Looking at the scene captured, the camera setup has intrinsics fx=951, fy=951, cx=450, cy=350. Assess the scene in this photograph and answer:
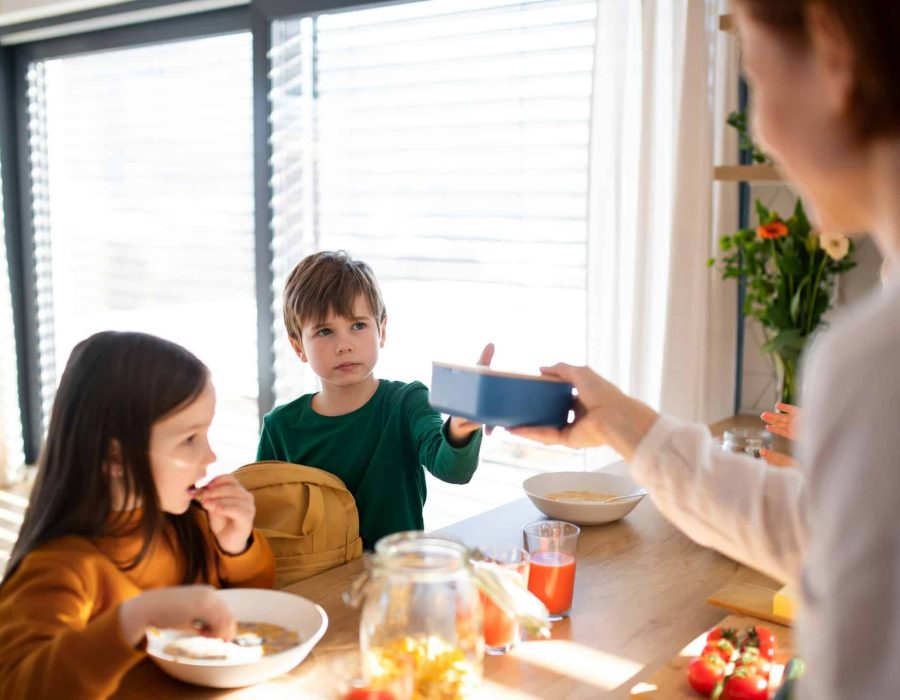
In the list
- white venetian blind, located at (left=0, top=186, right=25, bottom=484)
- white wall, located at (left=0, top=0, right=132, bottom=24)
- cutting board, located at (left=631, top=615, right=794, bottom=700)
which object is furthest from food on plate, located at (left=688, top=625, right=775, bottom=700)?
white venetian blind, located at (left=0, top=186, right=25, bottom=484)

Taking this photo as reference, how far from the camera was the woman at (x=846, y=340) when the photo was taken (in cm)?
53

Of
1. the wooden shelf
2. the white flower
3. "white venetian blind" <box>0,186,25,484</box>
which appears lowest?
"white venetian blind" <box>0,186,25,484</box>

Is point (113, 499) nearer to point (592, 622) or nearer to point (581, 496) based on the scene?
point (592, 622)

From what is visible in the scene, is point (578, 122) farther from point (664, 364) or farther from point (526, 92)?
point (664, 364)

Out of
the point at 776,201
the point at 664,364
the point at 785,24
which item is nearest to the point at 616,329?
the point at 664,364

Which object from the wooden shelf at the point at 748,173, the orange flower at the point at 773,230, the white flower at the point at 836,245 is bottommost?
the white flower at the point at 836,245

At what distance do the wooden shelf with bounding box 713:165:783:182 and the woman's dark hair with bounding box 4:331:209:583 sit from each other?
1460 millimetres

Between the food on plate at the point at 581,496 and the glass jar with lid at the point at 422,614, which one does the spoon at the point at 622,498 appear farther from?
the glass jar with lid at the point at 422,614

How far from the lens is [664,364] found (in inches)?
104

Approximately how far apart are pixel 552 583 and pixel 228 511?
A: 49 cm

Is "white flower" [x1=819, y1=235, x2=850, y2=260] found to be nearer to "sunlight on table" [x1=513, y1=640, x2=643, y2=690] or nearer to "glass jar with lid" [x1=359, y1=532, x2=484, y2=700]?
"sunlight on table" [x1=513, y1=640, x2=643, y2=690]

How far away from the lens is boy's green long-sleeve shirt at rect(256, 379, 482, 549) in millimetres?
1968

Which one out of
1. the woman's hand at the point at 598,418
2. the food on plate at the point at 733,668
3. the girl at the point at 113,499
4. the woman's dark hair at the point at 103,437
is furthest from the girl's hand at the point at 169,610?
the food on plate at the point at 733,668

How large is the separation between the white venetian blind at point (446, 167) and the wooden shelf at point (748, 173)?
0.68m
